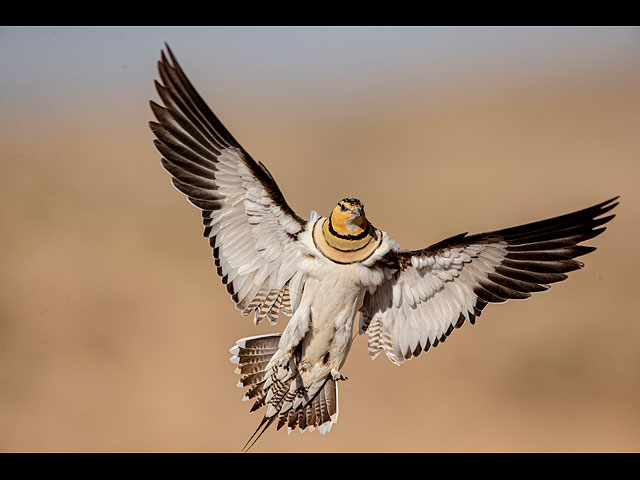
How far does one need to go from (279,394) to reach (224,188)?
5.10 feet

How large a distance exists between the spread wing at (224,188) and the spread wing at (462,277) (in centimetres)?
73

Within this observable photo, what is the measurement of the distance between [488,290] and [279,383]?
164cm

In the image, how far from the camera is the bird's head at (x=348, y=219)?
14.0 ft

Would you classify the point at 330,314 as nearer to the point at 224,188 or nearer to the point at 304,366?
the point at 304,366

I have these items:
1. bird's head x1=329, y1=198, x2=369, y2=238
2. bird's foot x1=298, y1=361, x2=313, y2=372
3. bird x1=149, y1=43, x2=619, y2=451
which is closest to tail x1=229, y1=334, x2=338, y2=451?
bird x1=149, y1=43, x2=619, y2=451

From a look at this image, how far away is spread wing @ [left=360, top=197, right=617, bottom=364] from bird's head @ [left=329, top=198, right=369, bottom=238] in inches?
16.9

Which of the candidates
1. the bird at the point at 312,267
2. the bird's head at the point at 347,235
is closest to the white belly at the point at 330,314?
the bird at the point at 312,267

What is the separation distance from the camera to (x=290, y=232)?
4.74 meters

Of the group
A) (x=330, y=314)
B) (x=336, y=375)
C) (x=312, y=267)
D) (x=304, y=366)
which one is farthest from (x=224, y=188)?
(x=336, y=375)

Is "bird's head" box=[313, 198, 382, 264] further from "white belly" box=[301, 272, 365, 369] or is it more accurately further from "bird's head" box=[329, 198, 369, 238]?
"white belly" box=[301, 272, 365, 369]

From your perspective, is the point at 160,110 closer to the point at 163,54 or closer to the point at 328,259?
the point at 163,54

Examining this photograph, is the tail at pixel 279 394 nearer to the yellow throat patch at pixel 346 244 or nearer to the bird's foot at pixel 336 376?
Answer: the bird's foot at pixel 336 376

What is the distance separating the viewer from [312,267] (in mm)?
4586

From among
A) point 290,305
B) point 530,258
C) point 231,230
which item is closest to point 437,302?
point 530,258
